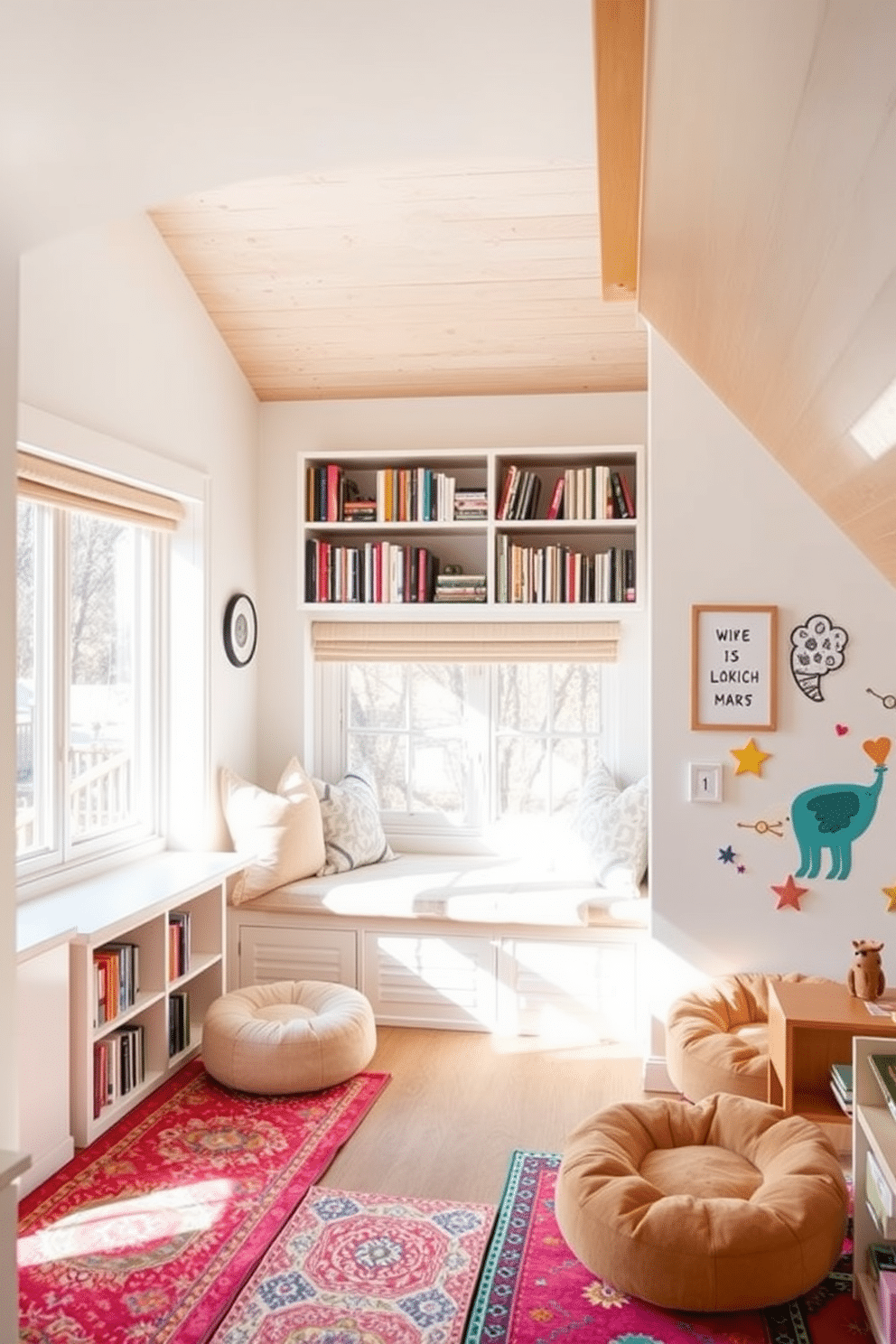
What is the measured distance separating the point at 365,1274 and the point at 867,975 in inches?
58.4

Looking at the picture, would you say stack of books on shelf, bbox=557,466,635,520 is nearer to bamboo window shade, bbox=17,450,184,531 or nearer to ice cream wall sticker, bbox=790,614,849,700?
ice cream wall sticker, bbox=790,614,849,700

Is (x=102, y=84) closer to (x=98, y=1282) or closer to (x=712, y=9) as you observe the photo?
(x=712, y=9)

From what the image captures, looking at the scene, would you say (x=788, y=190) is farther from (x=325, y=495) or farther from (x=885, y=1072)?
(x=325, y=495)

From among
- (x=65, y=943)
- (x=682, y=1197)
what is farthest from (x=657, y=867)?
(x=65, y=943)

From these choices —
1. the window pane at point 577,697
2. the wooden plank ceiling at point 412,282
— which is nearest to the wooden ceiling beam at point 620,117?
the wooden plank ceiling at point 412,282

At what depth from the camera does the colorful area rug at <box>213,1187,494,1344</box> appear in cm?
244

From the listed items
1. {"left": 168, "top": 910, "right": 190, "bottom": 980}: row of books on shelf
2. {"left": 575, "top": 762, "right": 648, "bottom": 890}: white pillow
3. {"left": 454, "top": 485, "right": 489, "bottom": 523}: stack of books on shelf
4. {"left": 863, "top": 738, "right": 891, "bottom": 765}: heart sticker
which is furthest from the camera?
{"left": 454, "top": 485, "right": 489, "bottom": 523}: stack of books on shelf

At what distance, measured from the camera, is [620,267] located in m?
2.29

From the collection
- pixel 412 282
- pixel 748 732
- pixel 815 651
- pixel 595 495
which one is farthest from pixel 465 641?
pixel 815 651

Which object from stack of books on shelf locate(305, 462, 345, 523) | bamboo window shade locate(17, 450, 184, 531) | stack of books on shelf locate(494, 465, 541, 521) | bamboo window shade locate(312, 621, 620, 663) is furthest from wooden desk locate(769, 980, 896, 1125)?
stack of books on shelf locate(305, 462, 345, 523)

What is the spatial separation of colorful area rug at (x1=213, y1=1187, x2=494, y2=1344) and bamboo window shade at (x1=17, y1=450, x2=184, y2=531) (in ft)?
7.10

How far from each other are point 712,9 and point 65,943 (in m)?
2.96

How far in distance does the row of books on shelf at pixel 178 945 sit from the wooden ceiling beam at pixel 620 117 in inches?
107

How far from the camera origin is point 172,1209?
298 cm
